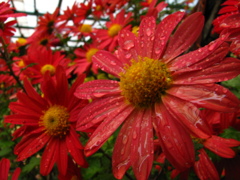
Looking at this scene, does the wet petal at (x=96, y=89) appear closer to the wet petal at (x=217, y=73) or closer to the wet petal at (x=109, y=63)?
the wet petal at (x=109, y=63)

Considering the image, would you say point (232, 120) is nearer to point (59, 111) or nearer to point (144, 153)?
point (144, 153)

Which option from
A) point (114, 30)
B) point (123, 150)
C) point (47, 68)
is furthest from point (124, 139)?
point (114, 30)

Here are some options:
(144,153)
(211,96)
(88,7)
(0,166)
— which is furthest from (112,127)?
(88,7)

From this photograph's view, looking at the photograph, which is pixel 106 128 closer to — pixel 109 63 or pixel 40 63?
pixel 109 63

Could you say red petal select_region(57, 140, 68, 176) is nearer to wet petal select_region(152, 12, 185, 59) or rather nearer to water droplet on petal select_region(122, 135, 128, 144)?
water droplet on petal select_region(122, 135, 128, 144)

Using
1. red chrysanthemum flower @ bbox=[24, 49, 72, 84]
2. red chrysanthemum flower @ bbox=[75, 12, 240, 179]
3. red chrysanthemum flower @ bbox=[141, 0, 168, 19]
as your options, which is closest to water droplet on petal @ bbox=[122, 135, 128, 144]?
red chrysanthemum flower @ bbox=[75, 12, 240, 179]

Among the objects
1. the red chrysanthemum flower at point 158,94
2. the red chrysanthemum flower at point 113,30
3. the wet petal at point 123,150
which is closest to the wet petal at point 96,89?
the red chrysanthemum flower at point 158,94
